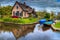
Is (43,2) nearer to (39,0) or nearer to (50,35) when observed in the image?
(39,0)

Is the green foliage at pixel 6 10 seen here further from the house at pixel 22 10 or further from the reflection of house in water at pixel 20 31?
the reflection of house in water at pixel 20 31

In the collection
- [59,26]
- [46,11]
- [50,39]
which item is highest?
[46,11]

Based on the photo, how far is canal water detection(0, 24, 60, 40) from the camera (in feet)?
10.7

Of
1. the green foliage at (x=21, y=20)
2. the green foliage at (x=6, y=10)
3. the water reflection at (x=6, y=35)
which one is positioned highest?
the green foliage at (x=6, y=10)

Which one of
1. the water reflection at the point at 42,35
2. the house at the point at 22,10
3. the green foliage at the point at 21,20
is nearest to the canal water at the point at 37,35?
the water reflection at the point at 42,35

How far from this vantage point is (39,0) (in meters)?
3.38

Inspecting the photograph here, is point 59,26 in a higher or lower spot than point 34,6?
lower

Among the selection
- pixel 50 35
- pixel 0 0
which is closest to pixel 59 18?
pixel 50 35

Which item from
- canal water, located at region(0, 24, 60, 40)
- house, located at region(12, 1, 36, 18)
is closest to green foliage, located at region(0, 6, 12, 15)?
house, located at region(12, 1, 36, 18)

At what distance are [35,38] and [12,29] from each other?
0.42 meters

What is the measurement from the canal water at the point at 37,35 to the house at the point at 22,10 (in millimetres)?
250

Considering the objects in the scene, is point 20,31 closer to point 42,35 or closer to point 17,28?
point 17,28

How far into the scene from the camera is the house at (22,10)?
333 cm

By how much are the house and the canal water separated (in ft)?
0.82
